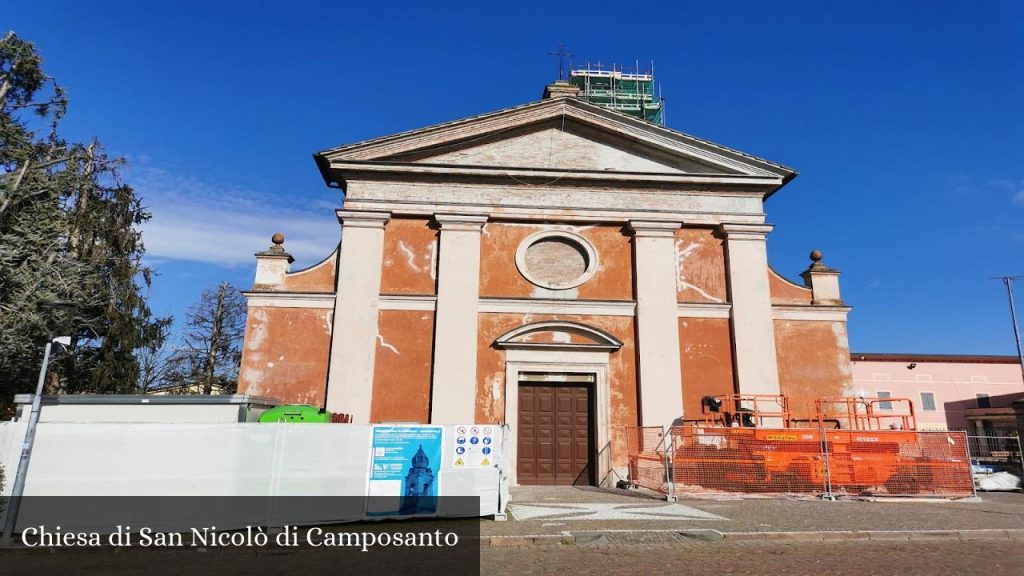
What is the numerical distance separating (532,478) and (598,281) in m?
5.05

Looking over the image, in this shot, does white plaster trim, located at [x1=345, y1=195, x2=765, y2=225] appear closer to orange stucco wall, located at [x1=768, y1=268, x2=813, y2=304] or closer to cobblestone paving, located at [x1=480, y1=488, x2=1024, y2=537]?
orange stucco wall, located at [x1=768, y1=268, x2=813, y2=304]

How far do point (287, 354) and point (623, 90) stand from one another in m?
23.1

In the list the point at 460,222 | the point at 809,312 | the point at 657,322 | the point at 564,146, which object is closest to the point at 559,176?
the point at 564,146

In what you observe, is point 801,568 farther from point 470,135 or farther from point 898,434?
point 470,135

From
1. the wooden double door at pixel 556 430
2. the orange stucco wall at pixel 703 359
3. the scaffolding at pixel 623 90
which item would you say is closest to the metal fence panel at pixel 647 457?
the wooden double door at pixel 556 430

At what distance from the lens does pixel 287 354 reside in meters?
13.8

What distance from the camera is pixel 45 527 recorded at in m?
Result: 7.33

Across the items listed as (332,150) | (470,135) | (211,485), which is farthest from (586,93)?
(211,485)

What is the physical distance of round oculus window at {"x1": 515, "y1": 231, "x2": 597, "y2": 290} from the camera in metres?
14.8

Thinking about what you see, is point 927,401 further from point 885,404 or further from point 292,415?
point 292,415

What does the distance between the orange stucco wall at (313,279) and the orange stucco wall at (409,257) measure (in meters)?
1.33

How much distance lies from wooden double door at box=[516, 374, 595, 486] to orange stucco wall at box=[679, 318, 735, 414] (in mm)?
2345

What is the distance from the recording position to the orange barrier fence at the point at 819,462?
1145cm

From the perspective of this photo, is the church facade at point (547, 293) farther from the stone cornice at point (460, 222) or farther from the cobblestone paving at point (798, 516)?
the cobblestone paving at point (798, 516)
